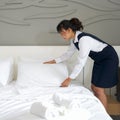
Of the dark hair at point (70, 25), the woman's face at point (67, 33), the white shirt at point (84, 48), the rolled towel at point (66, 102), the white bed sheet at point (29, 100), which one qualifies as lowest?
the white bed sheet at point (29, 100)

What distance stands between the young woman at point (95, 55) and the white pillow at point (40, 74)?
6.2 inches

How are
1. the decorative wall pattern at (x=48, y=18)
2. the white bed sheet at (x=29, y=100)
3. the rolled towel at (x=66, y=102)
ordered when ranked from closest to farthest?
1. the rolled towel at (x=66, y=102)
2. the white bed sheet at (x=29, y=100)
3. the decorative wall pattern at (x=48, y=18)

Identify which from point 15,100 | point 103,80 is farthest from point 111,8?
point 15,100

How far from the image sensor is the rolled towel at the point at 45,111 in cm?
176

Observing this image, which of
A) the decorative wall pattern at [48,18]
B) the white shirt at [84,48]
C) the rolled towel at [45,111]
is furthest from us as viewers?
the decorative wall pattern at [48,18]

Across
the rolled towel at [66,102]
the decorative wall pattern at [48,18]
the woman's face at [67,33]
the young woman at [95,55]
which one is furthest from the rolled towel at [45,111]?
the decorative wall pattern at [48,18]

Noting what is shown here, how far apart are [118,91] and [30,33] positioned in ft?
4.42

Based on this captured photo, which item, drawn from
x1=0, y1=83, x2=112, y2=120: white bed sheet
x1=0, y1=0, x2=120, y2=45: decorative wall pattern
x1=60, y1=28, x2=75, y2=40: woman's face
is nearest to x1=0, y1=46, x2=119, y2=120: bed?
x1=0, y1=83, x2=112, y2=120: white bed sheet

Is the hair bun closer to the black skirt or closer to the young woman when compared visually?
the young woman

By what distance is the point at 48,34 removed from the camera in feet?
11.2

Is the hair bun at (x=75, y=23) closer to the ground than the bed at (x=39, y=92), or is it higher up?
higher up

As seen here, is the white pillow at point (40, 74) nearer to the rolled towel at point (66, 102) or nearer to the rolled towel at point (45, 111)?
the rolled towel at point (66, 102)

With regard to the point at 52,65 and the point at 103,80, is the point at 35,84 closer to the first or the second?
the point at 52,65

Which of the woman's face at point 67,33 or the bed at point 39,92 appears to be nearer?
the bed at point 39,92
